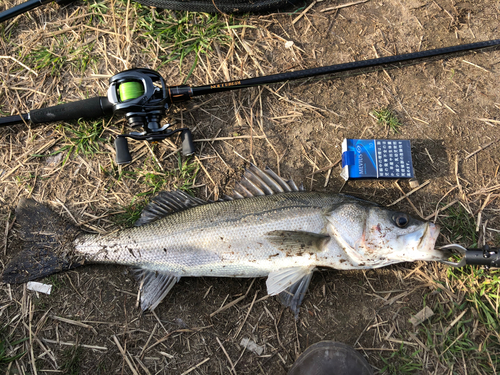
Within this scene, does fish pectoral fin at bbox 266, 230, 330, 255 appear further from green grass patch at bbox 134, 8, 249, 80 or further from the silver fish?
green grass patch at bbox 134, 8, 249, 80

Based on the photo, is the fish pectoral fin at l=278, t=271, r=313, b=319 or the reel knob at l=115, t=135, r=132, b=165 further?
the reel knob at l=115, t=135, r=132, b=165

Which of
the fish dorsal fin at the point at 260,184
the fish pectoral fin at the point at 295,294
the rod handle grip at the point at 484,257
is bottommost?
the fish pectoral fin at the point at 295,294

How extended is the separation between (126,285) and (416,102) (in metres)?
4.19

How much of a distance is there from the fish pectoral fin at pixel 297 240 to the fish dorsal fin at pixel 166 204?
94cm

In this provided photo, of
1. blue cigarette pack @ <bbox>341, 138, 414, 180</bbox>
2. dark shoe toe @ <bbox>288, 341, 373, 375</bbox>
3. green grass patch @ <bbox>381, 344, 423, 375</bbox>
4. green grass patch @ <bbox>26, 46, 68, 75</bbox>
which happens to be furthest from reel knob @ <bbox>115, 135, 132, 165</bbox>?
green grass patch @ <bbox>381, 344, 423, 375</bbox>

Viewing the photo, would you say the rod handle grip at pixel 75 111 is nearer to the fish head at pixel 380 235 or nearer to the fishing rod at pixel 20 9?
the fishing rod at pixel 20 9

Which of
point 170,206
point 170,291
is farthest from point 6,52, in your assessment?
point 170,291

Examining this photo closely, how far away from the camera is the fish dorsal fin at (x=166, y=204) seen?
3.39 metres

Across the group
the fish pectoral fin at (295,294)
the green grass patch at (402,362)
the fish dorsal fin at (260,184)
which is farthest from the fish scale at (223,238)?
the green grass patch at (402,362)

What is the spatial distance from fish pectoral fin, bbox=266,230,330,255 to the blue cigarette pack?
0.90 m

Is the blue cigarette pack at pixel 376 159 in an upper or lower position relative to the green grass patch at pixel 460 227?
upper

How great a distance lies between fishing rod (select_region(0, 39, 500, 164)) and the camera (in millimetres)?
3138

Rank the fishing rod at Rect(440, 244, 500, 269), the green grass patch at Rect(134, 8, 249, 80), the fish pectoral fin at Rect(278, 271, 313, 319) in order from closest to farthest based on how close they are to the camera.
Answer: the fishing rod at Rect(440, 244, 500, 269) → the fish pectoral fin at Rect(278, 271, 313, 319) → the green grass patch at Rect(134, 8, 249, 80)

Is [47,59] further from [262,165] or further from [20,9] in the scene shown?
[262,165]
